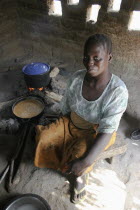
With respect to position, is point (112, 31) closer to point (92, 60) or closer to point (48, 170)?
point (92, 60)

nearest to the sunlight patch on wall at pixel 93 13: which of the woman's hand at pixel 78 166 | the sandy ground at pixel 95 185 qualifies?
the sandy ground at pixel 95 185

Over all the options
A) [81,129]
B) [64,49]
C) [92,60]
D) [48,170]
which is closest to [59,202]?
[48,170]

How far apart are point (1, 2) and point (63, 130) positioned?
3.42 metres

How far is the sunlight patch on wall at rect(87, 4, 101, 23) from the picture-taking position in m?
3.62

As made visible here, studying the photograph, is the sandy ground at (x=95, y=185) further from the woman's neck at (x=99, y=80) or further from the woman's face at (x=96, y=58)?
the woman's face at (x=96, y=58)

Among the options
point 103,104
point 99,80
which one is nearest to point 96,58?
point 99,80

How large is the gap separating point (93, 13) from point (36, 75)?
1.59 m

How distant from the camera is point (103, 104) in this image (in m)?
1.96

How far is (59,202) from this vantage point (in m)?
2.32

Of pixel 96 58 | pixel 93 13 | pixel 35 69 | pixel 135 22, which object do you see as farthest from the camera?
pixel 93 13

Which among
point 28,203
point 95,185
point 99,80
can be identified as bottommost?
point 95,185

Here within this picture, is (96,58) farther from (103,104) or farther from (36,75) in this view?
(36,75)

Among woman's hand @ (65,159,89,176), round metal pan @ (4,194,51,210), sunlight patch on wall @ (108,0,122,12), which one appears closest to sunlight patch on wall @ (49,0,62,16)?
sunlight patch on wall @ (108,0,122,12)

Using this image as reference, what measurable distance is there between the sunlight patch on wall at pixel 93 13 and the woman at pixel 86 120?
76.7 inches
